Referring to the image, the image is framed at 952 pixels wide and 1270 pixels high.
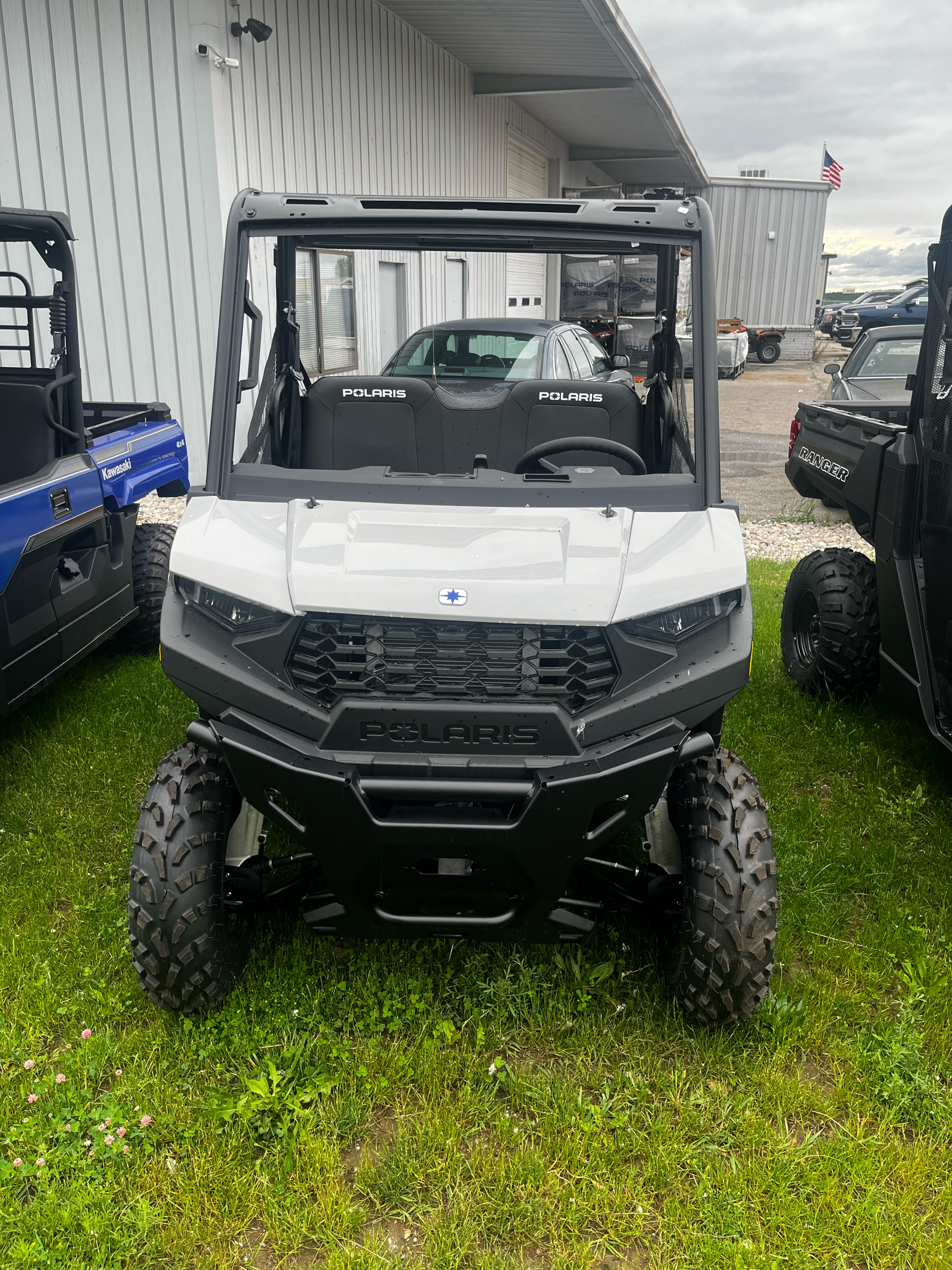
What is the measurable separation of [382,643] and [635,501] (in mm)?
826

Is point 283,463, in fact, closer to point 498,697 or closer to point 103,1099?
point 498,697

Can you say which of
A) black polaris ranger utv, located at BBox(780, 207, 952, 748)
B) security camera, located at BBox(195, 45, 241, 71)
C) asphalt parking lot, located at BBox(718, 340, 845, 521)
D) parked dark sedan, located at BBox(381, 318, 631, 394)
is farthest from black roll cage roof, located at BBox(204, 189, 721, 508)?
security camera, located at BBox(195, 45, 241, 71)

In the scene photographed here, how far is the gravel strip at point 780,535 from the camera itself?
7.98 meters

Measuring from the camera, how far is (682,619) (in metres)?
2.36

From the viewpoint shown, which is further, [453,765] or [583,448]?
[583,448]

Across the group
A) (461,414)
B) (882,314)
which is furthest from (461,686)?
(882,314)

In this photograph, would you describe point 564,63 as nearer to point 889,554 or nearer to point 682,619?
point 889,554

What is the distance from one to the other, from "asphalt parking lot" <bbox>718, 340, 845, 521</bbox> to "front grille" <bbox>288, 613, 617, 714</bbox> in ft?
16.0

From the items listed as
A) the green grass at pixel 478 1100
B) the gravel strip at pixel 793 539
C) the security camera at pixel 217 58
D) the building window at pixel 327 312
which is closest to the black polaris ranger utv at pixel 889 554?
the green grass at pixel 478 1100

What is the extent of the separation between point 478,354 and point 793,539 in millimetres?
3245

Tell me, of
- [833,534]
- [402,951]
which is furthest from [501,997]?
[833,534]

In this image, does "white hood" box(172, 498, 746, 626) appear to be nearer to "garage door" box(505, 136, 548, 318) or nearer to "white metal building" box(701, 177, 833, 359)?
"garage door" box(505, 136, 548, 318)

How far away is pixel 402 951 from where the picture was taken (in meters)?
2.92

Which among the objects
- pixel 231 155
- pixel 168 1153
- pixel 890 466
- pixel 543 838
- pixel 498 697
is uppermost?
pixel 231 155
